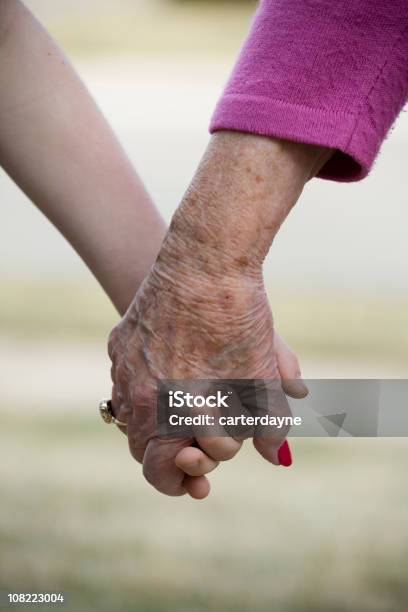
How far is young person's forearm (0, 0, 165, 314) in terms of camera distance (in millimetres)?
2562

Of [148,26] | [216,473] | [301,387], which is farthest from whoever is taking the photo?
[148,26]

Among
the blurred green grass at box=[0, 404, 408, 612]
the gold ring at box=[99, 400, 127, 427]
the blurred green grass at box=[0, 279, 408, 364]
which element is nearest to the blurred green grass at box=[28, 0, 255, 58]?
the blurred green grass at box=[0, 279, 408, 364]

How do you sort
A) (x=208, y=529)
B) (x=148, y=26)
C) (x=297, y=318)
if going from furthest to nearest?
1. (x=148, y=26)
2. (x=297, y=318)
3. (x=208, y=529)

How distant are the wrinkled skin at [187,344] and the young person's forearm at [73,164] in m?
0.26

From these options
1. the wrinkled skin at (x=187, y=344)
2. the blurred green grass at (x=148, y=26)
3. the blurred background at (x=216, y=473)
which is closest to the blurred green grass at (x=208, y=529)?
the blurred background at (x=216, y=473)

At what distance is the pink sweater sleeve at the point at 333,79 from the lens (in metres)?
2.11

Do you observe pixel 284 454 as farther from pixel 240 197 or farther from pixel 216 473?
pixel 216 473

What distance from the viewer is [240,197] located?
217 cm

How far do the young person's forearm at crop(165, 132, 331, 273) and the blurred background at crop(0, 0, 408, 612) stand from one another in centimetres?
133

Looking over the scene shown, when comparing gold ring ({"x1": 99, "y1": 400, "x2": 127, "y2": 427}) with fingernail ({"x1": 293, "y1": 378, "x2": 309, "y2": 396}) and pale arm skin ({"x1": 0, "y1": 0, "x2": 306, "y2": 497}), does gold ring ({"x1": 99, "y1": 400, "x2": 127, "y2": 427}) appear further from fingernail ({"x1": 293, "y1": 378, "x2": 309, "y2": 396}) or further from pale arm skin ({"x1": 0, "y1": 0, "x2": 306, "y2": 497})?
fingernail ({"x1": 293, "y1": 378, "x2": 309, "y2": 396})

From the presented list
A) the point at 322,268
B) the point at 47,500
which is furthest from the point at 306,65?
the point at 322,268

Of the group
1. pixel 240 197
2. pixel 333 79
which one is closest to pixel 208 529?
pixel 240 197

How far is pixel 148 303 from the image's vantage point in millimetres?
2311

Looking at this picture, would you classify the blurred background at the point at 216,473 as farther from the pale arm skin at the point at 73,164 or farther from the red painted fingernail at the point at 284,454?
the pale arm skin at the point at 73,164
